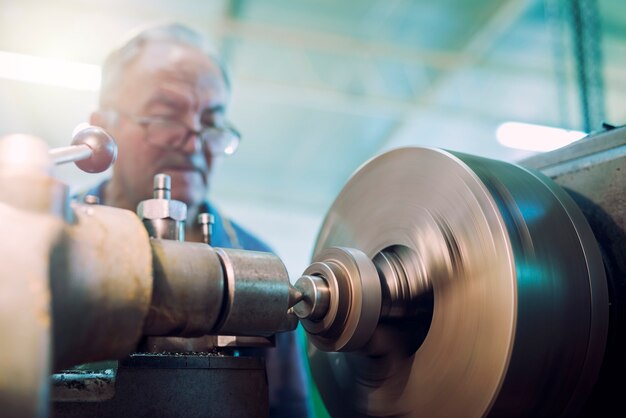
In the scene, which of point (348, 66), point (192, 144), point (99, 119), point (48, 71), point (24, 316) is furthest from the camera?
point (348, 66)

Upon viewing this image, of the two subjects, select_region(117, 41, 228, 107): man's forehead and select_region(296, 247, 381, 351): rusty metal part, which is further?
select_region(117, 41, 228, 107): man's forehead

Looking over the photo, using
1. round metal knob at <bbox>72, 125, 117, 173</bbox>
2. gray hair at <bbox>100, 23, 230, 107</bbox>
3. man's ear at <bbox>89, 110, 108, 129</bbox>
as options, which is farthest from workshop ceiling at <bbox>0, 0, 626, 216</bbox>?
round metal knob at <bbox>72, 125, 117, 173</bbox>

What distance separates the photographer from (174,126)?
129cm

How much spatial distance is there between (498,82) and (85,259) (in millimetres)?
4750

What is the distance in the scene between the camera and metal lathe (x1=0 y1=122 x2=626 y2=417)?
39 centimetres

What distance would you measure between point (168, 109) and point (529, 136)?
14.6 feet

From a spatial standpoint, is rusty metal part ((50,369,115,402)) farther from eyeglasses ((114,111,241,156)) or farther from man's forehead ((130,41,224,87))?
man's forehead ((130,41,224,87))

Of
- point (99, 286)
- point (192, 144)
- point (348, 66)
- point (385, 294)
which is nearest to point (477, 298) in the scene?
point (385, 294)

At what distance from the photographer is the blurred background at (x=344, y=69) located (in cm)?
383

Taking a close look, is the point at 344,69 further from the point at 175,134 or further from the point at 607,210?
the point at 607,210

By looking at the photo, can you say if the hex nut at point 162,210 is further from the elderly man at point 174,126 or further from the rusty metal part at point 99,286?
the elderly man at point 174,126

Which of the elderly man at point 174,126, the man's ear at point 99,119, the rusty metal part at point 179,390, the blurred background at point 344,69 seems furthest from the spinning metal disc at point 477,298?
the blurred background at point 344,69

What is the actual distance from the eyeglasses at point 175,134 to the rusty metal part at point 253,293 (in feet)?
2.71

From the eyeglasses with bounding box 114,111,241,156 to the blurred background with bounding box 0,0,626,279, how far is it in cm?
184
